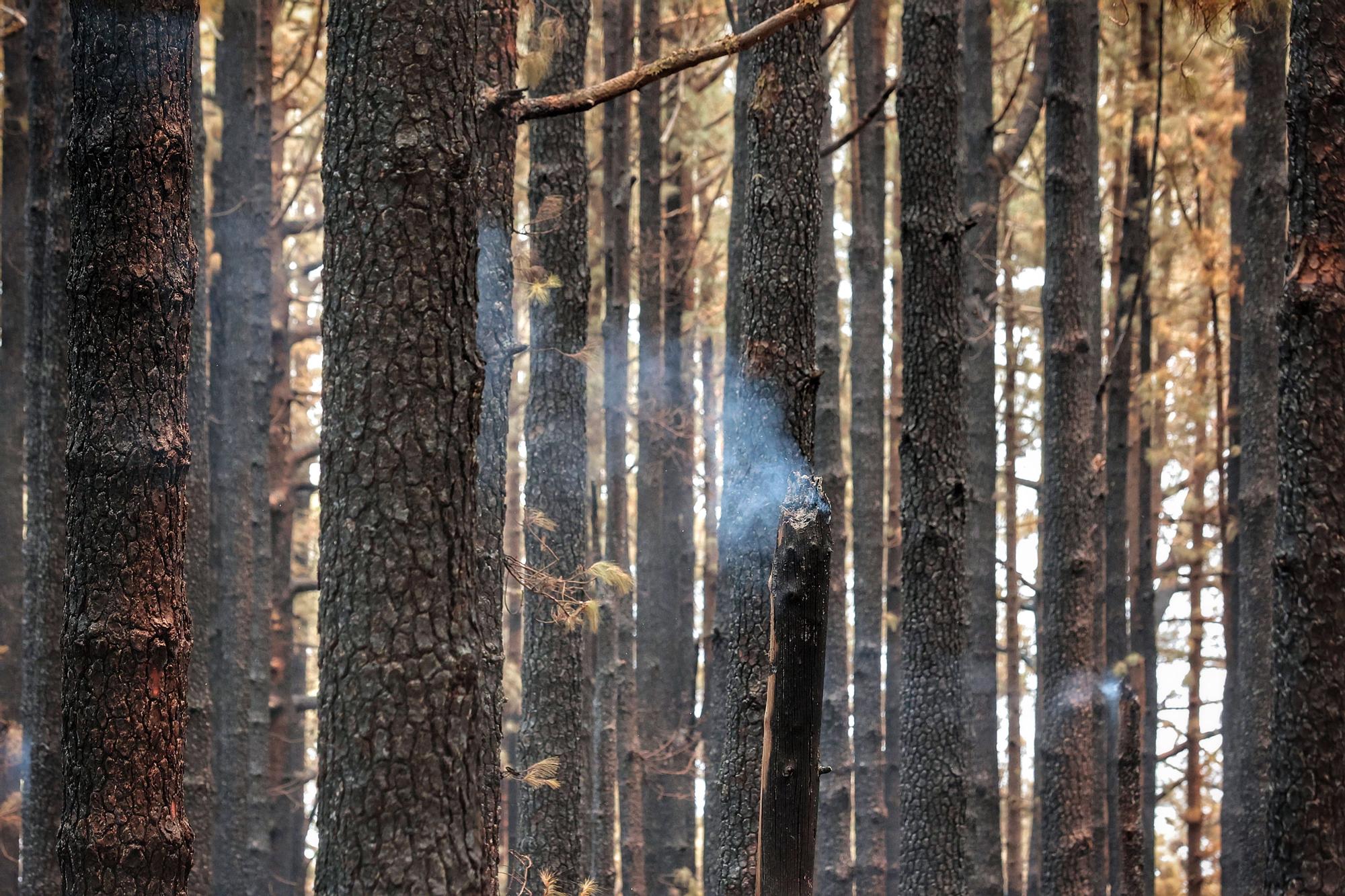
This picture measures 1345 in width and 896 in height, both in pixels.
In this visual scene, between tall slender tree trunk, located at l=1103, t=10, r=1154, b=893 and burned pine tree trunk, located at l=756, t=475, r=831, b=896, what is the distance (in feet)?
28.4

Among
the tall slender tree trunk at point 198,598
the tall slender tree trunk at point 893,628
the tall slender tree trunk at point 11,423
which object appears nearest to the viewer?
the tall slender tree trunk at point 198,598

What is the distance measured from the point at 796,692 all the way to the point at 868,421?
742cm

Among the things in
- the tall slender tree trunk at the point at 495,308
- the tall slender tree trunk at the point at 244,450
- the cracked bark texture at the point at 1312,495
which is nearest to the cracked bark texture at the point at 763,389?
the tall slender tree trunk at the point at 495,308

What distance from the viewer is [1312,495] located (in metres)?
5.58

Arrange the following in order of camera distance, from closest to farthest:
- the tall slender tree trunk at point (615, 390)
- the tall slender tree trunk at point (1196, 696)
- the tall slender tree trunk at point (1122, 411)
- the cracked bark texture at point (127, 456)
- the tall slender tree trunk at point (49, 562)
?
the cracked bark texture at point (127, 456) → the tall slender tree trunk at point (49, 562) → the tall slender tree trunk at point (615, 390) → the tall slender tree trunk at point (1122, 411) → the tall slender tree trunk at point (1196, 696)

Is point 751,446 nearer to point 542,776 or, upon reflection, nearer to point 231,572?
point 542,776

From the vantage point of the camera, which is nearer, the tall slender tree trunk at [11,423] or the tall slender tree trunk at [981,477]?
the tall slender tree trunk at [11,423]

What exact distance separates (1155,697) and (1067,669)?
8230 mm

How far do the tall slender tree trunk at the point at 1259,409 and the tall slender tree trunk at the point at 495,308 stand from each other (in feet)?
20.1

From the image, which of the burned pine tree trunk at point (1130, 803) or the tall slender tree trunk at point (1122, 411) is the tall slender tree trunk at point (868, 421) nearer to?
the tall slender tree trunk at point (1122, 411)

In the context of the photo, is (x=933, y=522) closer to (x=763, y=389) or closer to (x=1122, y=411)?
(x=763, y=389)

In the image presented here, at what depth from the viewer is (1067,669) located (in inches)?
328

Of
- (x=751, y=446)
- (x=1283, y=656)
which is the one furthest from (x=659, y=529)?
(x=1283, y=656)

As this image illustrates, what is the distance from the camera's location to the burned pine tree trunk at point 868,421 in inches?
467
